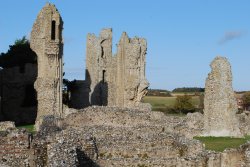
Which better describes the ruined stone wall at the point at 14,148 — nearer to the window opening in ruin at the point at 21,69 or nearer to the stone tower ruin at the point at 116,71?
the stone tower ruin at the point at 116,71

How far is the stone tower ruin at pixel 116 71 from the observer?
4638cm

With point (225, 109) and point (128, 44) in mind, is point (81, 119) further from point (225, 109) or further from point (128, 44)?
point (128, 44)

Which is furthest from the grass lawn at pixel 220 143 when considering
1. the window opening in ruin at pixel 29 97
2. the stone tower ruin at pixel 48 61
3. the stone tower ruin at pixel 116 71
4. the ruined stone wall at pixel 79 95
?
the ruined stone wall at pixel 79 95

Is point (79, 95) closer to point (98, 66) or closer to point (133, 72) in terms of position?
point (98, 66)

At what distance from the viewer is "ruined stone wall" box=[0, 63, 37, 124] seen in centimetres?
4975

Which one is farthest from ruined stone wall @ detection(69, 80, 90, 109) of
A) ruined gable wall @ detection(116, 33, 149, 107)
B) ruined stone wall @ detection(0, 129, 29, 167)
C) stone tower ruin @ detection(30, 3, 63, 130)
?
ruined stone wall @ detection(0, 129, 29, 167)

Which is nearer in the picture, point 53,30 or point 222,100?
point 222,100

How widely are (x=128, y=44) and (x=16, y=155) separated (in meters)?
34.7

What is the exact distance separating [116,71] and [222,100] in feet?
90.0

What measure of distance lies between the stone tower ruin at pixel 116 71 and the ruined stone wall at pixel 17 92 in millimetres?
6795

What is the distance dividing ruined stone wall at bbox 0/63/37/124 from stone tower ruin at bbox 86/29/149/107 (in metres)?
6.79

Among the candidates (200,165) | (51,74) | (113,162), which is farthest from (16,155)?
(51,74)

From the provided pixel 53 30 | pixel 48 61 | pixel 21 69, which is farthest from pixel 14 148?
pixel 21 69

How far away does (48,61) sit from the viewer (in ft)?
128
